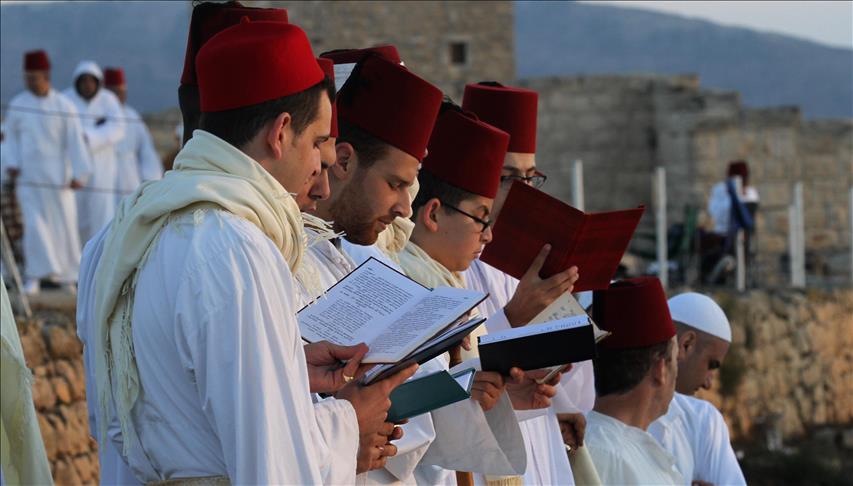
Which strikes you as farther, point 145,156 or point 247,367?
point 145,156

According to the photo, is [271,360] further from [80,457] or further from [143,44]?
[143,44]

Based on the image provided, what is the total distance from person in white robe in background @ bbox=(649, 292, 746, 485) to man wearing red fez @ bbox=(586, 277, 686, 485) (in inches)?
29.3

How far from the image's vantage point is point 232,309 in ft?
9.94

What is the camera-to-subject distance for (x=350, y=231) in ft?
13.2

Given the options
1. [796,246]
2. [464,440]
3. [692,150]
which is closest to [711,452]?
[464,440]

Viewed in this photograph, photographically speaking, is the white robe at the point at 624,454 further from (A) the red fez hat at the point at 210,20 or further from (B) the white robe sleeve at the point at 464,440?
(A) the red fez hat at the point at 210,20

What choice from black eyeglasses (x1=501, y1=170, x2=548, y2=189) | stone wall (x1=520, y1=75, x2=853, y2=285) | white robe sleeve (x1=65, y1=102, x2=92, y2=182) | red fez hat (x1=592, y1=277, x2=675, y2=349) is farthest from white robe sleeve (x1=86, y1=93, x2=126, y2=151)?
stone wall (x1=520, y1=75, x2=853, y2=285)

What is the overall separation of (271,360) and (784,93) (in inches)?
2501

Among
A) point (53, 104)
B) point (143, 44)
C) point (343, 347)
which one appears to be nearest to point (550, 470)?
point (343, 347)

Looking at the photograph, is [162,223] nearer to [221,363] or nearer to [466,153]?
[221,363]

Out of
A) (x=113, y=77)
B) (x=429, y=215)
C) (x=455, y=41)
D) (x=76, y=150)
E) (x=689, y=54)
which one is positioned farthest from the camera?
(x=689, y=54)

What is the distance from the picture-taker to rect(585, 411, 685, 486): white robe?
5.48m

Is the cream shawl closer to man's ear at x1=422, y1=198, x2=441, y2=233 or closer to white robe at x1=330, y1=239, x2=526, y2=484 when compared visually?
white robe at x1=330, y1=239, x2=526, y2=484

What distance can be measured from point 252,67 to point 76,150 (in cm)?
948
